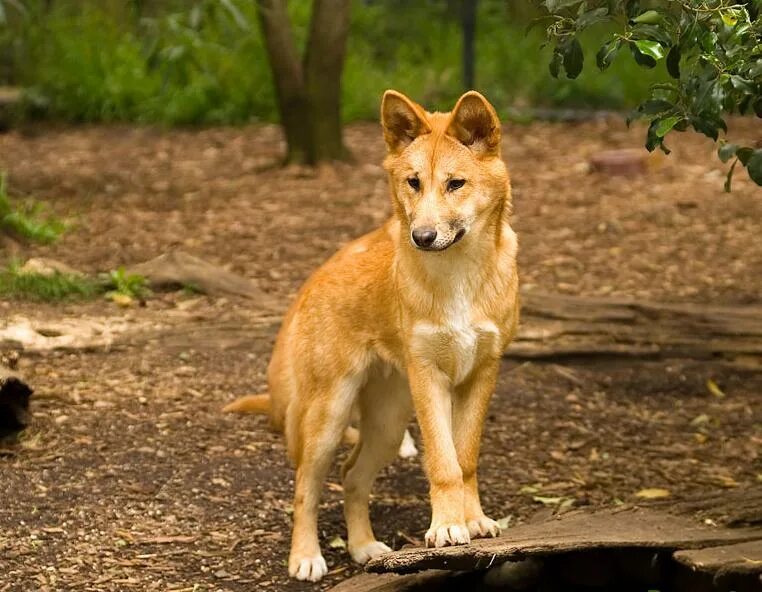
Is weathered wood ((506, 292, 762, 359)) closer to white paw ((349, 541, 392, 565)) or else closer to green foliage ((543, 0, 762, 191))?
white paw ((349, 541, 392, 565))

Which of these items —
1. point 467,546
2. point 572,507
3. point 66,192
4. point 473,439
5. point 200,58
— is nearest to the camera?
point 467,546

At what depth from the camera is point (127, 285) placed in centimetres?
720

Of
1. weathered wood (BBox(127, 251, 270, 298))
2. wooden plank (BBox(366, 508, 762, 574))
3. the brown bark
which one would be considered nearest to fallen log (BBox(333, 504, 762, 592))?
wooden plank (BBox(366, 508, 762, 574))

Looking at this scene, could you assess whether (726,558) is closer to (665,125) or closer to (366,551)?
(366,551)

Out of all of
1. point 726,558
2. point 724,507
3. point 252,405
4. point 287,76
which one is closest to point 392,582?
point 726,558

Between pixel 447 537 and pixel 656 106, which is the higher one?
pixel 656 106

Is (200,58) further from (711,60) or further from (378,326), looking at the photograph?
(711,60)

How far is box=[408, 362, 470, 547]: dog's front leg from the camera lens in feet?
13.3

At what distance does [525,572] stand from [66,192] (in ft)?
21.4

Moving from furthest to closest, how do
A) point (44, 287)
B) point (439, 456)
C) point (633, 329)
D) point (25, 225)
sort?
point (25, 225) < point (44, 287) < point (633, 329) < point (439, 456)

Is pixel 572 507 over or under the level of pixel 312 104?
under

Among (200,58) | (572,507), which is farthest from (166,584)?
(200,58)

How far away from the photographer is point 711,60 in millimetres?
3482

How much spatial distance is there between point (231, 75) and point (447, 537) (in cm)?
950
